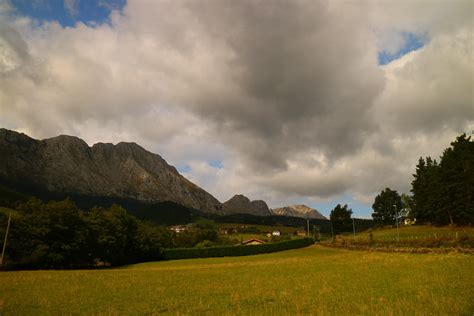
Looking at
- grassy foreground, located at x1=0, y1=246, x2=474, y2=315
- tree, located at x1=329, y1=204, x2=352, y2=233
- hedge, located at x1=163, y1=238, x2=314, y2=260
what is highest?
tree, located at x1=329, y1=204, x2=352, y2=233

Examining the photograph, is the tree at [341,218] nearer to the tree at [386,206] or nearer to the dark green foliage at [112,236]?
the tree at [386,206]

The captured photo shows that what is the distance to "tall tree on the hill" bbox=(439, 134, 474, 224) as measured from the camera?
3241 inches

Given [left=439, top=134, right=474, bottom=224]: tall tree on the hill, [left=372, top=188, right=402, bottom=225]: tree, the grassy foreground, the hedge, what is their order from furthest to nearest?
[left=372, top=188, right=402, bottom=225]: tree < the hedge < [left=439, top=134, right=474, bottom=224]: tall tree on the hill < the grassy foreground

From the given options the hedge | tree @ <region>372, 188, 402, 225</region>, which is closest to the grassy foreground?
the hedge

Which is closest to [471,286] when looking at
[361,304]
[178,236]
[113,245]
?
[361,304]

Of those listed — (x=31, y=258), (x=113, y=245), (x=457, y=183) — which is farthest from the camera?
(x=113, y=245)

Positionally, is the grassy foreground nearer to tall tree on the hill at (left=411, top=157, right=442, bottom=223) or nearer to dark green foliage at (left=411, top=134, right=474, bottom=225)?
dark green foliage at (left=411, top=134, right=474, bottom=225)

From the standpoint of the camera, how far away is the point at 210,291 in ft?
89.3

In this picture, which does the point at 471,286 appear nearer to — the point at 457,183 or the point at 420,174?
the point at 457,183

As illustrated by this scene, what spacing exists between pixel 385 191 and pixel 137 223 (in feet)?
332

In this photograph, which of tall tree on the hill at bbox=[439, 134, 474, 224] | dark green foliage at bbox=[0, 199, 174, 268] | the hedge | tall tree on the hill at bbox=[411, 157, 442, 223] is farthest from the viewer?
the hedge

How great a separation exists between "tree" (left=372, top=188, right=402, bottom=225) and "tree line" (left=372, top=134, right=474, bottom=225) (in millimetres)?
21577

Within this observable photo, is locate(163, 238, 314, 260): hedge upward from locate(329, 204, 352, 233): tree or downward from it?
downward

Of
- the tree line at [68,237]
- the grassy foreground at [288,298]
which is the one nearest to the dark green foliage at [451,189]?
the grassy foreground at [288,298]
